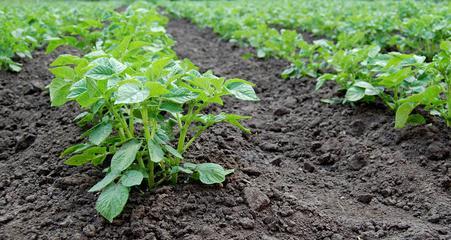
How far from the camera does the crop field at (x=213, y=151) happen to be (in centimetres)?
205

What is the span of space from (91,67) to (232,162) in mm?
885

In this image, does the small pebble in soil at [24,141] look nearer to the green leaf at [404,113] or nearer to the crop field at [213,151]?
the crop field at [213,151]

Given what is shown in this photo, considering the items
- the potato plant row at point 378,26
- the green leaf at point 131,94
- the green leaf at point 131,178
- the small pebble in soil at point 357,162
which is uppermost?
the green leaf at point 131,94

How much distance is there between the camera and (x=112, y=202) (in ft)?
6.40

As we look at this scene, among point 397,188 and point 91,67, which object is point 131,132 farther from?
point 397,188

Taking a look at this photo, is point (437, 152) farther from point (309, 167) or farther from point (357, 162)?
point (309, 167)

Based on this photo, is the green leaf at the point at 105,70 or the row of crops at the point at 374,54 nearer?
the green leaf at the point at 105,70

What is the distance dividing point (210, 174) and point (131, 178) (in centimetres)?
39

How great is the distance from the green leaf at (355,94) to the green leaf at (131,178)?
1715mm

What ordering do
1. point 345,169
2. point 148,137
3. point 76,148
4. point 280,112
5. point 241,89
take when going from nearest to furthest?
1. point 148,137
2. point 241,89
3. point 76,148
4. point 345,169
5. point 280,112

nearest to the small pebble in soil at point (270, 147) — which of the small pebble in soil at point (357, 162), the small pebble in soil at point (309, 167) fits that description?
the small pebble in soil at point (309, 167)

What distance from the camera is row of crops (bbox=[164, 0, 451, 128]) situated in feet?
9.39

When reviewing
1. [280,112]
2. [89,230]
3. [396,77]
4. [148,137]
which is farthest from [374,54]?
[89,230]

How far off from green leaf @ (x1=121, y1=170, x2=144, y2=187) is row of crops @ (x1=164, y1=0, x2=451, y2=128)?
1.65 metres
